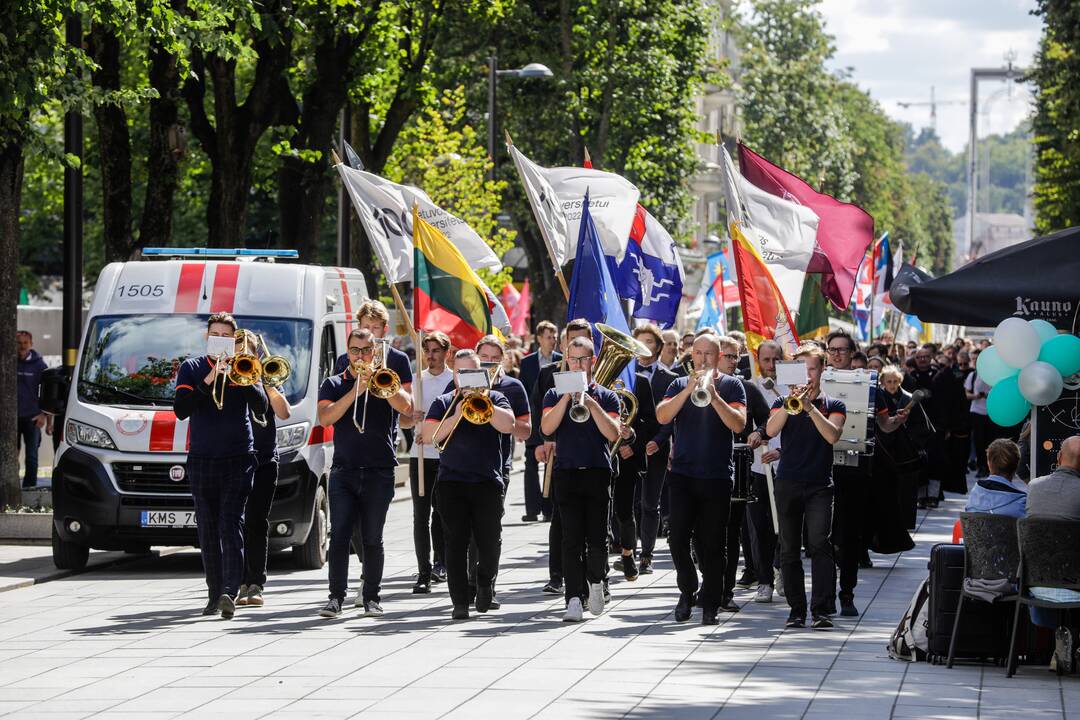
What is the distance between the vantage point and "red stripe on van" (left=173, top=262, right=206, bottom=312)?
15.2 meters

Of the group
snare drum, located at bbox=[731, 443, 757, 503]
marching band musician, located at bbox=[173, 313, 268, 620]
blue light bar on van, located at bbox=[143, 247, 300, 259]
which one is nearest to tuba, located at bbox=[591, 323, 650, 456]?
snare drum, located at bbox=[731, 443, 757, 503]

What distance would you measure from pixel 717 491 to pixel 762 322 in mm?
2249

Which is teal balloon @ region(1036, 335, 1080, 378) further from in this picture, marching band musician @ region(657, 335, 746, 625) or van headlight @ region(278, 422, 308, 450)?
van headlight @ region(278, 422, 308, 450)

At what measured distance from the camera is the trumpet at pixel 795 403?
1182cm

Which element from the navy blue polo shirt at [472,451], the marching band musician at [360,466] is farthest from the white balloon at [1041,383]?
the marching band musician at [360,466]

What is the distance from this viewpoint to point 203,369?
483 inches

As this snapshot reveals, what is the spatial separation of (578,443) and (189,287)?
457cm

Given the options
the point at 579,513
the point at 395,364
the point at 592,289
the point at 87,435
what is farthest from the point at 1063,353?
the point at 87,435

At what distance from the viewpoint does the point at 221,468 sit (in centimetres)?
1243

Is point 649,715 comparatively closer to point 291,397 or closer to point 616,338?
point 616,338

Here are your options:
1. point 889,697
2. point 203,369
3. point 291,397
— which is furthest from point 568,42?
point 889,697

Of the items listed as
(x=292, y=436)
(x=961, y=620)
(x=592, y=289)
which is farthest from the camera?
(x=292, y=436)

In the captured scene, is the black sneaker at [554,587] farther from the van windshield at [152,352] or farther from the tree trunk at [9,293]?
the tree trunk at [9,293]

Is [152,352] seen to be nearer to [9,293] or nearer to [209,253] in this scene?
[209,253]
